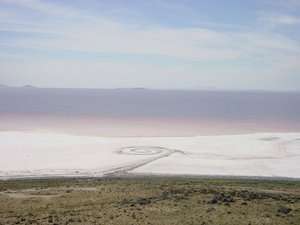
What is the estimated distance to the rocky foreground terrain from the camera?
21.5 m

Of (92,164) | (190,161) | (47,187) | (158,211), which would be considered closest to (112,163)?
(92,164)

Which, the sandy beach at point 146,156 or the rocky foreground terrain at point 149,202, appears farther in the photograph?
the sandy beach at point 146,156

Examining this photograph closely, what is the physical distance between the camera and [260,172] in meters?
36.4

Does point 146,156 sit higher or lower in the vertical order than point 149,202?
higher

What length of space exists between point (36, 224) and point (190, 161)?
22.3 metres

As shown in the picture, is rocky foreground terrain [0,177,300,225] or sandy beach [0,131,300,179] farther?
sandy beach [0,131,300,179]

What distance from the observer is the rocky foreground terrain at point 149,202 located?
70.5 ft

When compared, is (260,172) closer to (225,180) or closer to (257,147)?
(225,180)

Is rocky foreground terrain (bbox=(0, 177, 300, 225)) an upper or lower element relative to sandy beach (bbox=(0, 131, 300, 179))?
lower

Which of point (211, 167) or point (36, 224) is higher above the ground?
point (211, 167)

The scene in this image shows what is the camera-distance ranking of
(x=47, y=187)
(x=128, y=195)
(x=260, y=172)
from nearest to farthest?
(x=128, y=195)
(x=47, y=187)
(x=260, y=172)

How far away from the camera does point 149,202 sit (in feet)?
81.1

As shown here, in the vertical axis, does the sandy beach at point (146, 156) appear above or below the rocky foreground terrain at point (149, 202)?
above

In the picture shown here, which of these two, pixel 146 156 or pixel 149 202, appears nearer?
pixel 149 202
